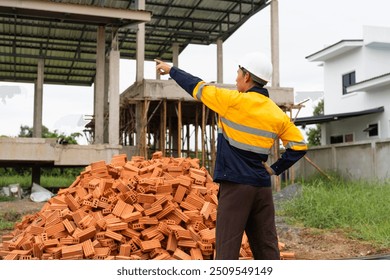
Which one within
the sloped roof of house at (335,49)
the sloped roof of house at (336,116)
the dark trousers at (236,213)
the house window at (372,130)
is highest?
the sloped roof of house at (335,49)

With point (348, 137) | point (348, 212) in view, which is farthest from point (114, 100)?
point (348, 137)

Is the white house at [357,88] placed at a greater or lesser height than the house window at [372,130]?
greater

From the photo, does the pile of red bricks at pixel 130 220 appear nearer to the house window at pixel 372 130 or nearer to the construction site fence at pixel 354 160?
the construction site fence at pixel 354 160

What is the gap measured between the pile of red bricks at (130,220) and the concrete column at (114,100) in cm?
573

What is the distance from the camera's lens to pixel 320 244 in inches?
330

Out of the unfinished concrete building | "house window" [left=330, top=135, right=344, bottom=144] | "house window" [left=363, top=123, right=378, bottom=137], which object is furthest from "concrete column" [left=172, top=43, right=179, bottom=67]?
"house window" [left=363, top=123, right=378, bottom=137]

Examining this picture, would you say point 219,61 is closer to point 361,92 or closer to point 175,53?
point 175,53

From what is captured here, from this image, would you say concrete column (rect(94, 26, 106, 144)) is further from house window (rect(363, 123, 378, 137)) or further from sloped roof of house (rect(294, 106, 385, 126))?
house window (rect(363, 123, 378, 137))

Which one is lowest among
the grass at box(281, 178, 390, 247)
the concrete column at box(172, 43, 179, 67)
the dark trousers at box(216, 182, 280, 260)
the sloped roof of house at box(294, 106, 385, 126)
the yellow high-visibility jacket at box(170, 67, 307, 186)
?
the grass at box(281, 178, 390, 247)

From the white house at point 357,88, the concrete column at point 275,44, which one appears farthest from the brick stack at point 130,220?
the white house at point 357,88

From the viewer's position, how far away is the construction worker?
3.20m

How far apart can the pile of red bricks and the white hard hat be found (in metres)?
3.43

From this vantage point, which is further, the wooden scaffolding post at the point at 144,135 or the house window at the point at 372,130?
the house window at the point at 372,130

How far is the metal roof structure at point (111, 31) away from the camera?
17766 mm
